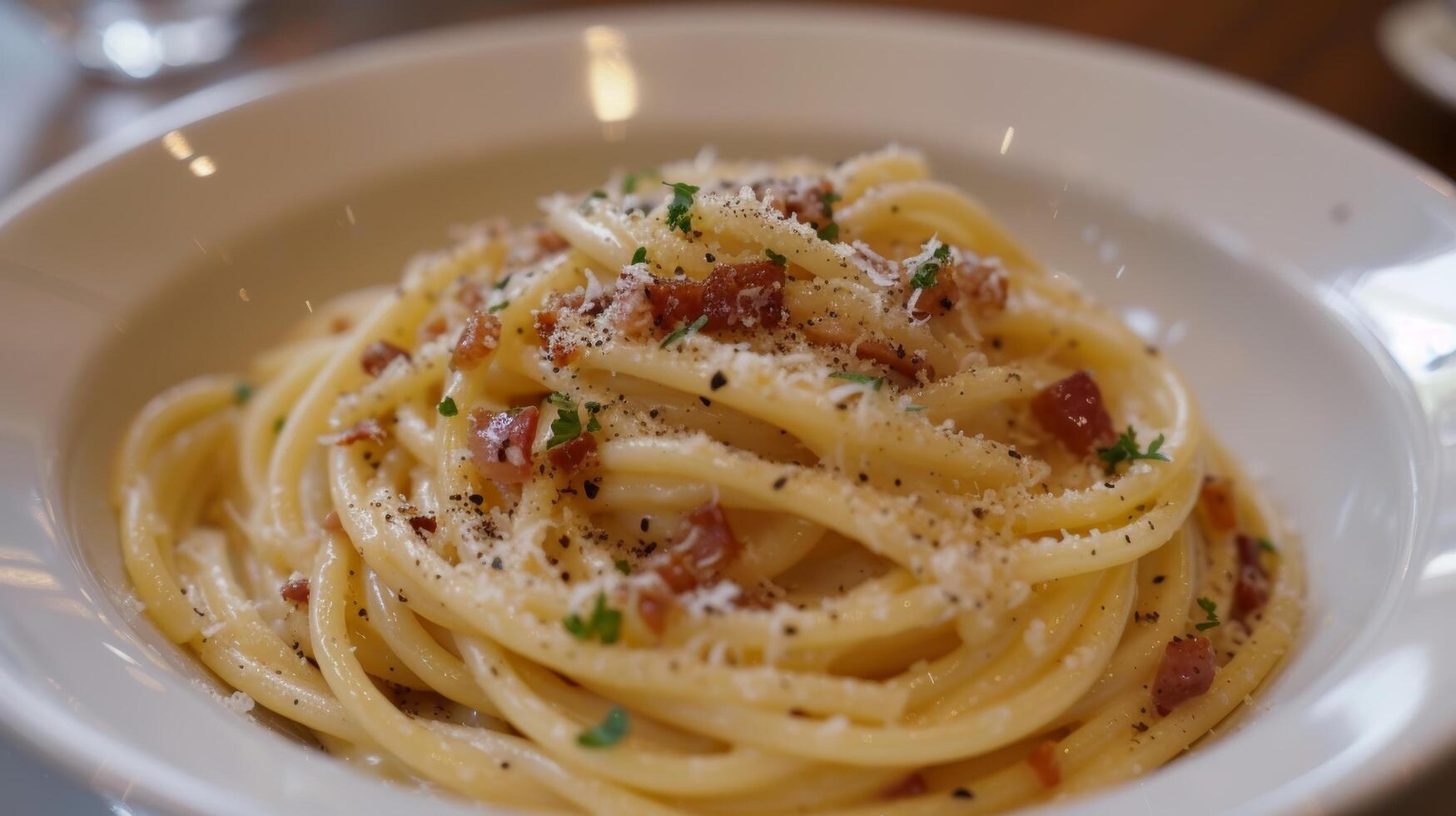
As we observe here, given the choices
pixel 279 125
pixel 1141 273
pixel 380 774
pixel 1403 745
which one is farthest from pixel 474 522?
pixel 1141 273

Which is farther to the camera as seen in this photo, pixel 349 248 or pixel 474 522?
pixel 349 248

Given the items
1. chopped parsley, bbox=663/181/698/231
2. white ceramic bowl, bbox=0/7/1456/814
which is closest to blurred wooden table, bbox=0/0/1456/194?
white ceramic bowl, bbox=0/7/1456/814

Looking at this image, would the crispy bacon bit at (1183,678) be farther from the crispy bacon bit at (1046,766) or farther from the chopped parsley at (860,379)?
the chopped parsley at (860,379)

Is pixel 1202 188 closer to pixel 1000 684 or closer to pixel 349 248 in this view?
pixel 1000 684

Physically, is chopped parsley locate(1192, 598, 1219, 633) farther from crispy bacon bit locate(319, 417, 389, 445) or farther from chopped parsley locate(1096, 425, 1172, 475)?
crispy bacon bit locate(319, 417, 389, 445)

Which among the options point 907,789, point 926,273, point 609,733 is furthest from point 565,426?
point 907,789

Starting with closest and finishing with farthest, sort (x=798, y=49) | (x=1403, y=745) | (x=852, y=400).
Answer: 1. (x=1403, y=745)
2. (x=852, y=400)
3. (x=798, y=49)

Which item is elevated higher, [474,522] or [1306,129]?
[1306,129]
